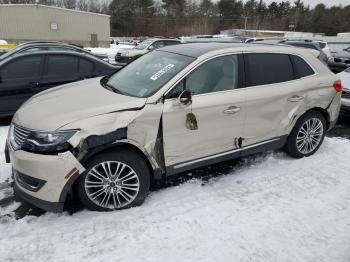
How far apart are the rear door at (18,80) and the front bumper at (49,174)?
3.56 meters

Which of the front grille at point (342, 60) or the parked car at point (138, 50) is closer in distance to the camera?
the front grille at point (342, 60)

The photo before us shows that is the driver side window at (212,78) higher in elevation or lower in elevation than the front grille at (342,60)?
lower

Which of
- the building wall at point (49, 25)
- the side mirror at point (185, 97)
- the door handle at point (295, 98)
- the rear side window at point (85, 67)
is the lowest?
the door handle at point (295, 98)

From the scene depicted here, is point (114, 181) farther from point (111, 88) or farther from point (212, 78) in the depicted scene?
point (212, 78)

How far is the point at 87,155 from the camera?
127 inches

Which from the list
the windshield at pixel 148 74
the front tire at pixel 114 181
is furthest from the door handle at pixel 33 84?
the front tire at pixel 114 181

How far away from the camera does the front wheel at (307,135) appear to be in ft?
16.0

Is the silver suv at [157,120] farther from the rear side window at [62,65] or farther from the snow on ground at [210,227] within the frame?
the rear side window at [62,65]

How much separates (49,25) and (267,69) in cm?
3959

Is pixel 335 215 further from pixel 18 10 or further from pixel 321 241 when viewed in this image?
pixel 18 10

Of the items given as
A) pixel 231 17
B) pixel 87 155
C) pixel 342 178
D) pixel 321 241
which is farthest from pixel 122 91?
pixel 231 17

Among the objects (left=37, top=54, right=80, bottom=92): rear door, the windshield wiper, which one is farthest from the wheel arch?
(left=37, top=54, right=80, bottom=92): rear door

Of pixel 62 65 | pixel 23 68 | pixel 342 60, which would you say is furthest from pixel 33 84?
pixel 342 60

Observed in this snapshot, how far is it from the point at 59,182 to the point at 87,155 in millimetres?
361
